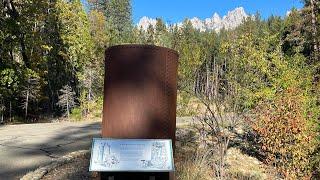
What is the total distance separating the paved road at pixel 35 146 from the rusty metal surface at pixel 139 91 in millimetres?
3619

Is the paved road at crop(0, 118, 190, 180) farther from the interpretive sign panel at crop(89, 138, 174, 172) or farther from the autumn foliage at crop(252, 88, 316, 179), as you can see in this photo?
the autumn foliage at crop(252, 88, 316, 179)

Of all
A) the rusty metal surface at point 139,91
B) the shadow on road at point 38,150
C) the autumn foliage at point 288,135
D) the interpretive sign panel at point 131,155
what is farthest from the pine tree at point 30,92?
the interpretive sign panel at point 131,155

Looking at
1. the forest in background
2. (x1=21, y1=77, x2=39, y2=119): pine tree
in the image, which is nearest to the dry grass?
the forest in background

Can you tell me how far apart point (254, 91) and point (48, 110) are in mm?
26814

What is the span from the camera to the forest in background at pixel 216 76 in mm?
12008

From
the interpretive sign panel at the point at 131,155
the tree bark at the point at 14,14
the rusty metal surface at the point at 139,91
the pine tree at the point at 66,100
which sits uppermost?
the tree bark at the point at 14,14

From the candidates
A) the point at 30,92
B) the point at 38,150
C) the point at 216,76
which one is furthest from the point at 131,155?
the point at 30,92

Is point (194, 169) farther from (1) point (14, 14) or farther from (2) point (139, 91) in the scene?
(1) point (14, 14)

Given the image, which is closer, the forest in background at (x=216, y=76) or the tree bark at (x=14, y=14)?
the forest in background at (x=216, y=76)

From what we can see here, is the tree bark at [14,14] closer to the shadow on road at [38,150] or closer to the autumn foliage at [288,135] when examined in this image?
the shadow on road at [38,150]

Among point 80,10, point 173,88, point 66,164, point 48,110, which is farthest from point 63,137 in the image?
point 80,10

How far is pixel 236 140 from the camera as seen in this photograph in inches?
629

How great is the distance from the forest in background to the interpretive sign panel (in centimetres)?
369

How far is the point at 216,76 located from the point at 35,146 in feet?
16.6
